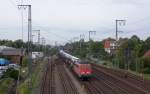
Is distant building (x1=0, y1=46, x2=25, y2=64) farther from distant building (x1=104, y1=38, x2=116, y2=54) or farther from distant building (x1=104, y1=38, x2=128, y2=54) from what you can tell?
distant building (x1=104, y1=38, x2=116, y2=54)

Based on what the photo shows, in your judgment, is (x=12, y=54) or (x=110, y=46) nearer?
(x=12, y=54)

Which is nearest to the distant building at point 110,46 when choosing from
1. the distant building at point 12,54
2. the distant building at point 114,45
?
the distant building at point 114,45

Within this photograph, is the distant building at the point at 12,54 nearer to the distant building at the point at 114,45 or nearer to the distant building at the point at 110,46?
the distant building at the point at 114,45

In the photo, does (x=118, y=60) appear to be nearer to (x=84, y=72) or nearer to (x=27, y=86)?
(x=84, y=72)

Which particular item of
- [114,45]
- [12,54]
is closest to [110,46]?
[114,45]

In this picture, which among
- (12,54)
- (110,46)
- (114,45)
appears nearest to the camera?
(12,54)

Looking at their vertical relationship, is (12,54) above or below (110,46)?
below

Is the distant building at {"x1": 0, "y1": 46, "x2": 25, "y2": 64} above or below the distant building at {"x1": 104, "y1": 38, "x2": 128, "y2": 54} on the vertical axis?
below

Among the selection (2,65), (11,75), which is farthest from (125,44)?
(11,75)

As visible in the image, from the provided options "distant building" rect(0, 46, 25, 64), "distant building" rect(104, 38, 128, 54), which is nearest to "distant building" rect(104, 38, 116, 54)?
"distant building" rect(104, 38, 128, 54)

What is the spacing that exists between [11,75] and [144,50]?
33986 millimetres

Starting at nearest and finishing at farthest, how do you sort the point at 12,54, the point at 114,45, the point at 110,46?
the point at 12,54, the point at 114,45, the point at 110,46

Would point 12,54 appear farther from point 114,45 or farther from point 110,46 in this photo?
point 110,46

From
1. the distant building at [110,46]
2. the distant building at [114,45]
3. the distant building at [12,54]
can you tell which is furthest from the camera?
the distant building at [110,46]
